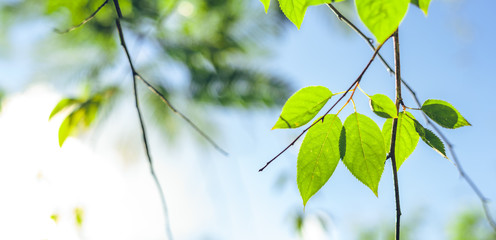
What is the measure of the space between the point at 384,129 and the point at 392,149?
4 cm

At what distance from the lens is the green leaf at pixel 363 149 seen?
24cm

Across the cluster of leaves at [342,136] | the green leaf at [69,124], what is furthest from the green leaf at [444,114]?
the green leaf at [69,124]

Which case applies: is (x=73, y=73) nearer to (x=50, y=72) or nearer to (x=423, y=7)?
(x=50, y=72)

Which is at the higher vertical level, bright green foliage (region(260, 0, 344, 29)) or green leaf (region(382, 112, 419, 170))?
bright green foliage (region(260, 0, 344, 29))

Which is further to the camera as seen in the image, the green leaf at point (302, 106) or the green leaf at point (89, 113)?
the green leaf at point (89, 113)

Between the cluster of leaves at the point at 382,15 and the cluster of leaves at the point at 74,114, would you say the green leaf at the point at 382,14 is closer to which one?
the cluster of leaves at the point at 382,15

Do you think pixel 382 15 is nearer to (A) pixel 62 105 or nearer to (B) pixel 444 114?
(B) pixel 444 114

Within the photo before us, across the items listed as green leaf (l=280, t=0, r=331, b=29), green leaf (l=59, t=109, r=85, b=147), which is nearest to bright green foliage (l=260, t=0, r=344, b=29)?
green leaf (l=280, t=0, r=331, b=29)

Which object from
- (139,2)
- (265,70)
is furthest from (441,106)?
(265,70)

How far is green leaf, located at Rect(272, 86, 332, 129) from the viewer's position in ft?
0.82

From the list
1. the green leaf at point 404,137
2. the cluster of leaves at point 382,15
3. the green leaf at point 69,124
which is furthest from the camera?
the green leaf at point 69,124

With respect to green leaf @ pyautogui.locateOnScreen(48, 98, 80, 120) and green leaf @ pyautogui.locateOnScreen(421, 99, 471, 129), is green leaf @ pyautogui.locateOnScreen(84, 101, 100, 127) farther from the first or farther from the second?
green leaf @ pyautogui.locateOnScreen(421, 99, 471, 129)

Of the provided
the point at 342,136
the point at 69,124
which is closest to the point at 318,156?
the point at 342,136

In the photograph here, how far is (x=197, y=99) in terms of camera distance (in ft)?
9.24
